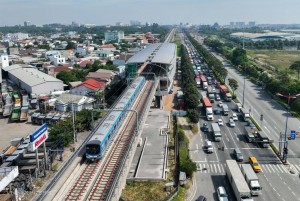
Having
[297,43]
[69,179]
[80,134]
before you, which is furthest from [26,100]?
[297,43]

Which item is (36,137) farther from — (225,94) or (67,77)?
(67,77)

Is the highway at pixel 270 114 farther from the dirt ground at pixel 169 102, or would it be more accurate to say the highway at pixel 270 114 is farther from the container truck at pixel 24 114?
the container truck at pixel 24 114

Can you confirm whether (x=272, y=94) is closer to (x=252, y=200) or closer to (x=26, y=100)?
(x=252, y=200)

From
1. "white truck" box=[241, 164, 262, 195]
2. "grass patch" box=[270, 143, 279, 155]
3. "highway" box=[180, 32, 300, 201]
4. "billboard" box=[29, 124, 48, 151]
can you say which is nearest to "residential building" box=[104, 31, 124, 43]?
"highway" box=[180, 32, 300, 201]

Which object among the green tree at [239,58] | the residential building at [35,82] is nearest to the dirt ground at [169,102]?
the residential building at [35,82]

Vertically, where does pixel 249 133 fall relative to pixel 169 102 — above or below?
below

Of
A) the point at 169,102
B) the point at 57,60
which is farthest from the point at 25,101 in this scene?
the point at 57,60
